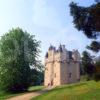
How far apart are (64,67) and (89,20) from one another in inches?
2342

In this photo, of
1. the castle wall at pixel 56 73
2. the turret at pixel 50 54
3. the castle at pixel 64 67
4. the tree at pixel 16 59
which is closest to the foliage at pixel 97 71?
the tree at pixel 16 59

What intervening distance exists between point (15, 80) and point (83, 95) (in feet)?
80.4

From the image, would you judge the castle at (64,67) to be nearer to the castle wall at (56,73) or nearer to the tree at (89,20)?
the castle wall at (56,73)

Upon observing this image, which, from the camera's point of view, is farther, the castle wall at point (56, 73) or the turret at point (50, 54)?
the turret at point (50, 54)

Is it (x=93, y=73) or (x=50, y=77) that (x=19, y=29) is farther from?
(x=93, y=73)

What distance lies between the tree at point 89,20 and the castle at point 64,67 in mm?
57374

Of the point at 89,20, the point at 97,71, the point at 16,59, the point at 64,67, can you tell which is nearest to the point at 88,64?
the point at 97,71

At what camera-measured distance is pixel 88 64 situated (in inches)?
1008

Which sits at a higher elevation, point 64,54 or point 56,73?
point 64,54

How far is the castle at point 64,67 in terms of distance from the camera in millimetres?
84500

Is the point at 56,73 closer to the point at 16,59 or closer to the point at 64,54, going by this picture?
the point at 64,54

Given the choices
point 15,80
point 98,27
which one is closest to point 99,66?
point 98,27

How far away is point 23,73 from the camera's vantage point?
2443 inches

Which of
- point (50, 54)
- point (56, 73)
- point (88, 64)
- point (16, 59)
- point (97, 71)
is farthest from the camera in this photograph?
point (50, 54)
